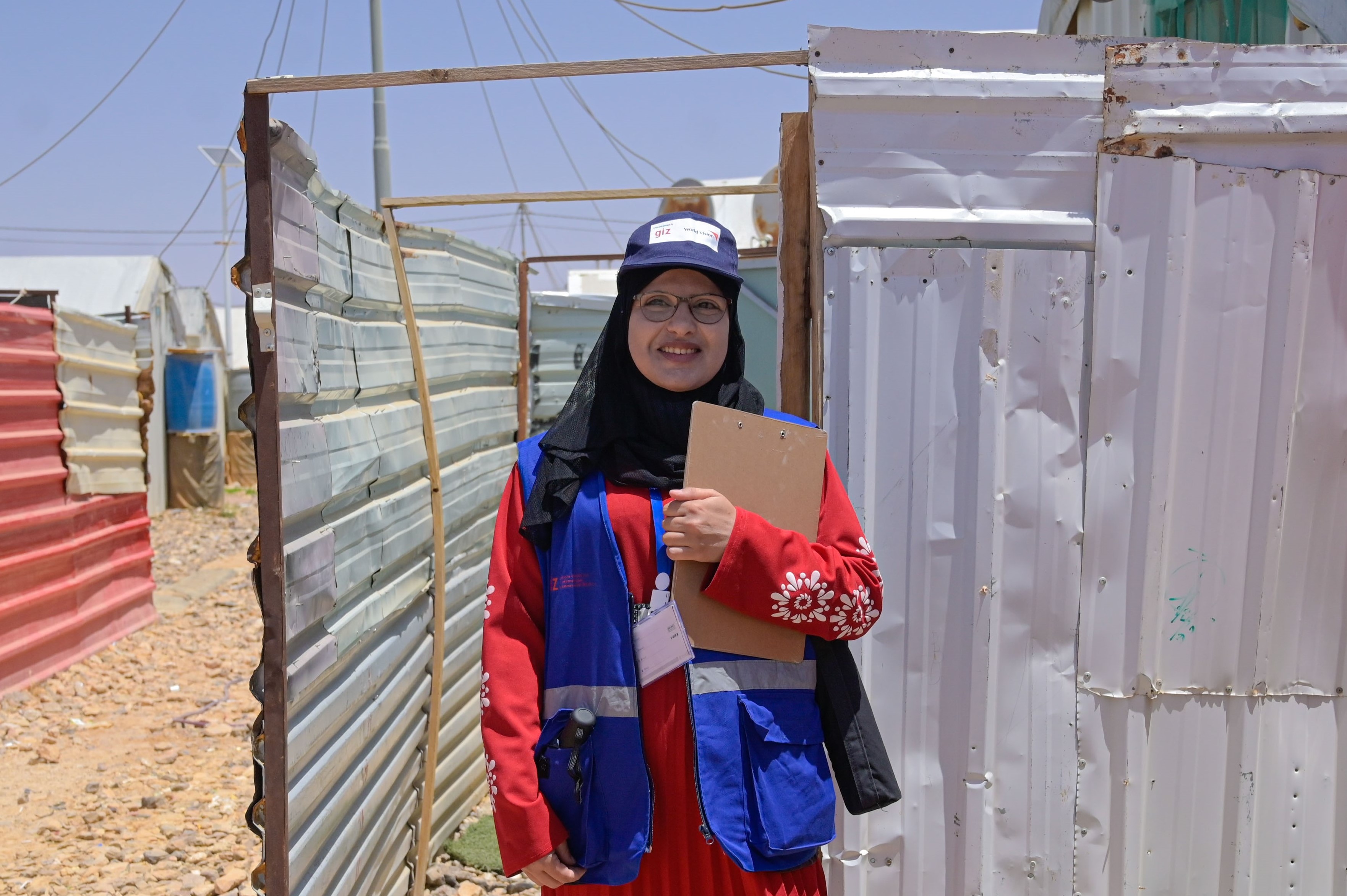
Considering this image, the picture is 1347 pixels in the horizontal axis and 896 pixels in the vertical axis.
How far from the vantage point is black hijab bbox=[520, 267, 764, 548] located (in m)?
1.87

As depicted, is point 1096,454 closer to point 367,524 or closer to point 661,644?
point 661,644

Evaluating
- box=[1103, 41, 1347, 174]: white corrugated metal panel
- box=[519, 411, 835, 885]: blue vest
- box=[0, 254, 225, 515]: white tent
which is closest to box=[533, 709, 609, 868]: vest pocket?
box=[519, 411, 835, 885]: blue vest

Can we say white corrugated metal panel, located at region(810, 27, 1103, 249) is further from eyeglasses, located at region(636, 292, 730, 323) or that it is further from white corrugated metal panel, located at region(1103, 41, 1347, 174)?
eyeglasses, located at region(636, 292, 730, 323)

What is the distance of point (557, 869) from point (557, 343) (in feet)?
18.8

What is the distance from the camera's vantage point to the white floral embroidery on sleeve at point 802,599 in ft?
5.89

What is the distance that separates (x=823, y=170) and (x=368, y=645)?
2.03m

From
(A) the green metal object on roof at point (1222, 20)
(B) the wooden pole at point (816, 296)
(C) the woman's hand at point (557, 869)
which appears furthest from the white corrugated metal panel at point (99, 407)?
(A) the green metal object on roof at point (1222, 20)

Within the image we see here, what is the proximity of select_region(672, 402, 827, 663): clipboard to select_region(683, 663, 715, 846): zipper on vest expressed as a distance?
7cm

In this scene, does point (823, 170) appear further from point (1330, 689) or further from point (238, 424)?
point (238, 424)

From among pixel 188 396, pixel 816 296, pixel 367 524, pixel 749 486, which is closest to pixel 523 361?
pixel 367 524

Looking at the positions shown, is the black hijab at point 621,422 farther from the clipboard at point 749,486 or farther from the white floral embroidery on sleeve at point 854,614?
the white floral embroidery on sleeve at point 854,614

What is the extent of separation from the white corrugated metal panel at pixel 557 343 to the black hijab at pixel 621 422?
5091 millimetres

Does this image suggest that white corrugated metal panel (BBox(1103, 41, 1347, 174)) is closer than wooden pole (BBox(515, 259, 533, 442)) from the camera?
Yes

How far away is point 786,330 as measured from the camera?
9.32ft
